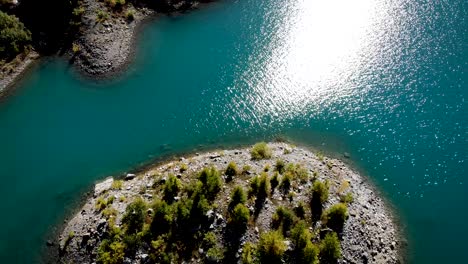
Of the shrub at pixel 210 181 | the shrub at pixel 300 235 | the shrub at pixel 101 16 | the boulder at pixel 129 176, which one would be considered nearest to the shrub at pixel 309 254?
the shrub at pixel 300 235

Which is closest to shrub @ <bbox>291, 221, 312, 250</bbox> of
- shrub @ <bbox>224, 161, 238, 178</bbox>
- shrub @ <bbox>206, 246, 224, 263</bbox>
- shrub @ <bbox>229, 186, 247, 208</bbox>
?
shrub @ <bbox>229, 186, 247, 208</bbox>

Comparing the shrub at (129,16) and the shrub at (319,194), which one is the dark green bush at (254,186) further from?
the shrub at (129,16)

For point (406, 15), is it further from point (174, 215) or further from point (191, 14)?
point (174, 215)

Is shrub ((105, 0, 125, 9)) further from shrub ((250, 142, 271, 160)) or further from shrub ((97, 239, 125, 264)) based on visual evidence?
shrub ((97, 239, 125, 264))

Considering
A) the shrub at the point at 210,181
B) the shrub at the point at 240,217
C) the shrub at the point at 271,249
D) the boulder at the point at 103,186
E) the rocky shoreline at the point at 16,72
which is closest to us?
the shrub at the point at 271,249

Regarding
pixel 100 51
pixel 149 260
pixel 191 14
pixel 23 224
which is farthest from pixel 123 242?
pixel 191 14

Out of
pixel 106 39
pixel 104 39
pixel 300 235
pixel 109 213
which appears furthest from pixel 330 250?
pixel 104 39
